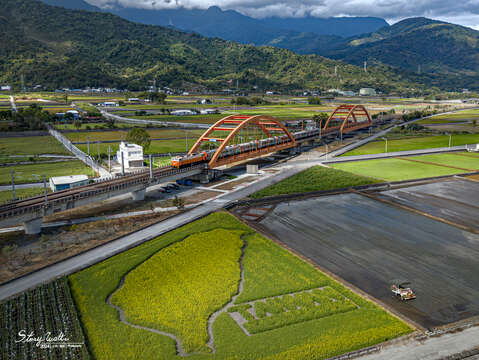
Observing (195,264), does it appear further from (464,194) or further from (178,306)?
(464,194)

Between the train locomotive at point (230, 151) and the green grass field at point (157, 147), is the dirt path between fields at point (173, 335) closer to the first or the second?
the train locomotive at point (230, 151)

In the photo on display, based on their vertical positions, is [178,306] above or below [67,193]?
below

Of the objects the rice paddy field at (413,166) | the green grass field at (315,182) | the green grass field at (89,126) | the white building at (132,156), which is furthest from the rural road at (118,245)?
the green grass field at (89,126)

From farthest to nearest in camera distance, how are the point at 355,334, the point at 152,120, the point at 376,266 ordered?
1. the point at 152,120
2. the point at 376,266
3. the point at 355,334

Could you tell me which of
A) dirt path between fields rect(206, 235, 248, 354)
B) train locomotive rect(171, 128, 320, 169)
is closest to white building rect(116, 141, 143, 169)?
train locomotive rect(171, 128, 320, 169)

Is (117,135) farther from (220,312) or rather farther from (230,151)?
(220,312)

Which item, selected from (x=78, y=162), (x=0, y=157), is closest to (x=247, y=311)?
(x=78, y=162)

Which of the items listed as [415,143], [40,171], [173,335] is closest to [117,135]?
[40,171]

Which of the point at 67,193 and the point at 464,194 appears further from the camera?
the point at 464,194
